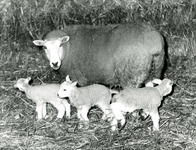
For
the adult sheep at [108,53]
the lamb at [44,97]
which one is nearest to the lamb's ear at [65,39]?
the adult sheep at [108,53]

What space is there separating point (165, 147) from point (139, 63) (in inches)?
44.8

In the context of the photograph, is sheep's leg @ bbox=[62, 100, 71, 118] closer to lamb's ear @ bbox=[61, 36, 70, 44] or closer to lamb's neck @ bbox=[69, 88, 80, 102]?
lamb's neck @ bbox=[69, 88, 80, 102]

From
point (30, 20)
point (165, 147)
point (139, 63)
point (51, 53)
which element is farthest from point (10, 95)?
point (165, 147)

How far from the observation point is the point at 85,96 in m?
5.08

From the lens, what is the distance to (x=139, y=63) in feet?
17.4

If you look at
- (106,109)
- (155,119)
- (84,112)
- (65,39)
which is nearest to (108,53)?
(65,39)

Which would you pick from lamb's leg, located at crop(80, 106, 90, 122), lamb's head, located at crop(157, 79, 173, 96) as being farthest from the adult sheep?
lamb's leg, located at crop(80, 106, 90, 122)

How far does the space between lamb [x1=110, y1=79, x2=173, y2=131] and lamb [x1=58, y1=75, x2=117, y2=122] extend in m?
0.27

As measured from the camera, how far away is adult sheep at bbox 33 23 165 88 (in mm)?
5316

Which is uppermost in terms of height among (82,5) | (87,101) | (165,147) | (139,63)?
(82,5)

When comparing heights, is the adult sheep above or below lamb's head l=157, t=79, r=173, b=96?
above

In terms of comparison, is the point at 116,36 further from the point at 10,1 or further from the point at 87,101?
the point at 10,1

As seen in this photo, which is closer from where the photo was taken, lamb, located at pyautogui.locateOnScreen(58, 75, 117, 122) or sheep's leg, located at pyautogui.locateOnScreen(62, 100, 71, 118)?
lamb, located at pyautogui.locateOnScreen(58, 75, 117, 122)

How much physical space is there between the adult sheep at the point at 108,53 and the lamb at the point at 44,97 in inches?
20.8
